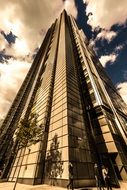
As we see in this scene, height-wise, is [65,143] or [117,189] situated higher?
[65,143]

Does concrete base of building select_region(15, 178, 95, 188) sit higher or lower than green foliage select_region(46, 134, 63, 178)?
lower

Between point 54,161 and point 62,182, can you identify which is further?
point 54,161

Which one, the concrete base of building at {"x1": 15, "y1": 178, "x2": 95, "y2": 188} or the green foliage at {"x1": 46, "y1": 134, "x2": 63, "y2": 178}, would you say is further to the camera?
the green foliage at {"x1": 46, "y1": 134, "x2": 63, "y2": 178}

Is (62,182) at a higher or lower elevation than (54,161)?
lower

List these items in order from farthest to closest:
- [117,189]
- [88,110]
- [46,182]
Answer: [88,110] → [46,182] → [117,189]

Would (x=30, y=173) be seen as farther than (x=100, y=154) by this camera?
No

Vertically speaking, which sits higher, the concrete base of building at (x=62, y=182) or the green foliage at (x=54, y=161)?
the green foliage at (x=54, y=161)

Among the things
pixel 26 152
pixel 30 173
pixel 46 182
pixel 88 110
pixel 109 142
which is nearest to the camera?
pixel 46 182

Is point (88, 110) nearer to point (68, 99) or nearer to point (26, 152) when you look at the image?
point (68, 99)

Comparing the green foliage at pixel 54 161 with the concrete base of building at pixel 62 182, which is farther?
the green foliage at pixel 54 161

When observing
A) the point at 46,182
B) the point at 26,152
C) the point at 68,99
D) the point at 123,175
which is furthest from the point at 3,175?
the point at 123,175

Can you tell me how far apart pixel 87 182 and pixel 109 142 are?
7965 mm

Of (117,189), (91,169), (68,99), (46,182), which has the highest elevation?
(68,99)

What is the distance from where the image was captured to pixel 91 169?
18.1 m
